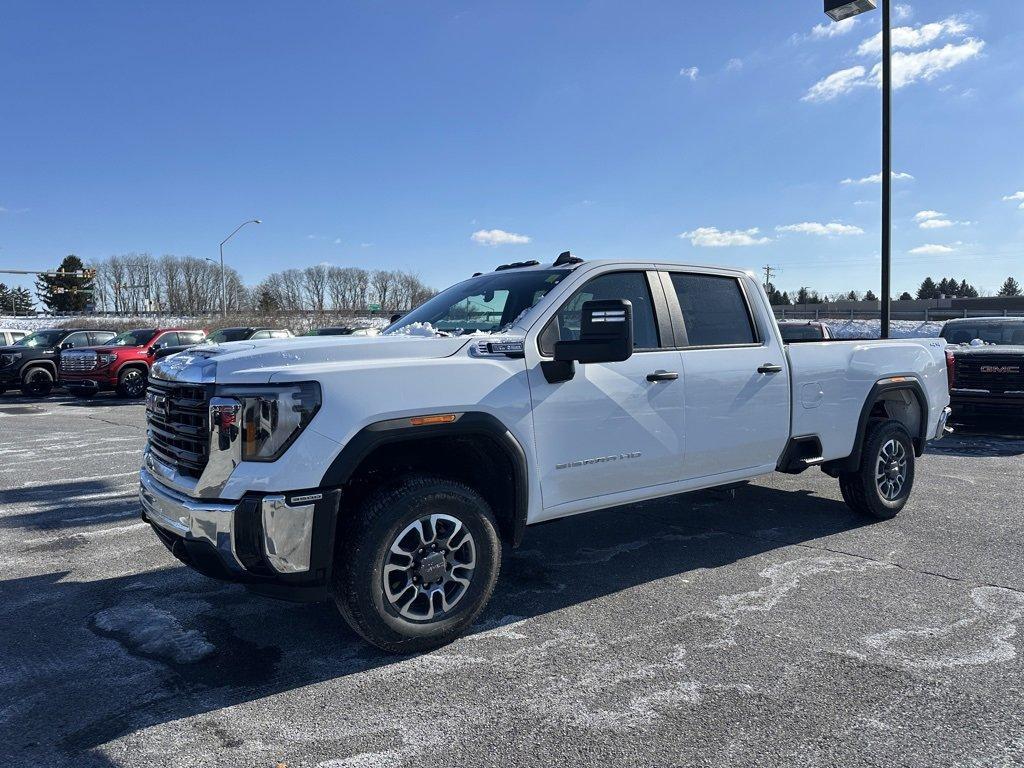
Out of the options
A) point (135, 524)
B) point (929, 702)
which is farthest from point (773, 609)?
point (135, 524)

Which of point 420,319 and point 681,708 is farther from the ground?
point 420,319

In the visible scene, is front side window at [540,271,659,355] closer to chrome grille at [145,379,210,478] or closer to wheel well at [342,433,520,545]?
wheel well at [342,433,520,545]

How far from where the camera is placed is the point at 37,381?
63.3 ft

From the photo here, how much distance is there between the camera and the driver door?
3949mm

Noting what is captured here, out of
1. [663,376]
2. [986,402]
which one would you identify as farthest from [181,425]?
[986,402]

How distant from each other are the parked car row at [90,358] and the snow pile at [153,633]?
13023 millimetres

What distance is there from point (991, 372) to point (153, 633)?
410 inches

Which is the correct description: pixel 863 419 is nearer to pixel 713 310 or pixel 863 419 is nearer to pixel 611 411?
pixel 713 310

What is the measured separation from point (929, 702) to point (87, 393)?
19527 millimetres

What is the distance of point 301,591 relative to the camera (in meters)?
3.26

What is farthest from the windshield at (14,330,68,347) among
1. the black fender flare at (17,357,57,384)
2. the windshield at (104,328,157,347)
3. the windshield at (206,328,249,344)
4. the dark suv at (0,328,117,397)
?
the windshield at (206,328,249,344)

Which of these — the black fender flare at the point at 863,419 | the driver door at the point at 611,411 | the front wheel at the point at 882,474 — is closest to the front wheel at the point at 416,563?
the driver door at the point at 611,411

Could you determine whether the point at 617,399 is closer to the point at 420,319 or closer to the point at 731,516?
the point at 420,319

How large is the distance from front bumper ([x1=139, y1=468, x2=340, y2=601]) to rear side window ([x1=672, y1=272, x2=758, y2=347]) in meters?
2.64
